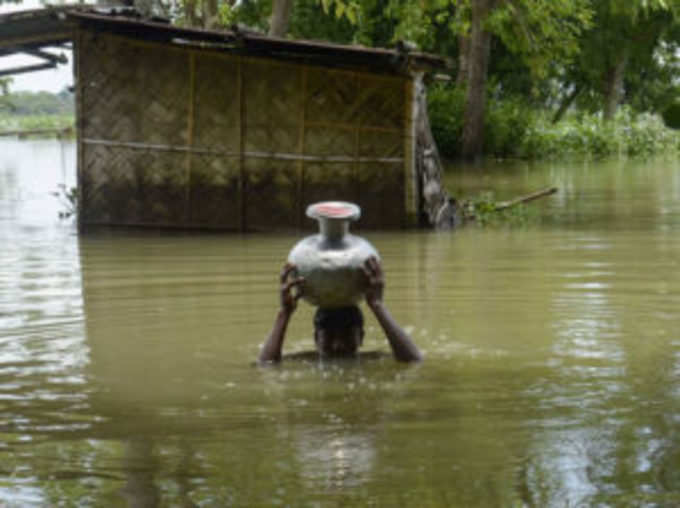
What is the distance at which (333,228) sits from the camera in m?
5.03

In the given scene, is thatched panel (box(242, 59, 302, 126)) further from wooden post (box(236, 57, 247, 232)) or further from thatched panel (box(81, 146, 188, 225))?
thatched panel (box(81, 146, 188, 225))

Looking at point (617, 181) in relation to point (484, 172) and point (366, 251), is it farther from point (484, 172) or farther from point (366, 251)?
point (366, 251)

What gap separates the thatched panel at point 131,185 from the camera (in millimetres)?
13164

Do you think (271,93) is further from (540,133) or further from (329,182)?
(540,133)

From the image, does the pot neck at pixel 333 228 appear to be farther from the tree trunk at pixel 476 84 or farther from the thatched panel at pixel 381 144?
the tree trunk at pixel 476 84

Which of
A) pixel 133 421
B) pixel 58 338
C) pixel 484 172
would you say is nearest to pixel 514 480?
pixel 133 421

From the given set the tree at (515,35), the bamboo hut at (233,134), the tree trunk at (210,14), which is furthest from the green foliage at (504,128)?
the bamboo hut at (233,134)

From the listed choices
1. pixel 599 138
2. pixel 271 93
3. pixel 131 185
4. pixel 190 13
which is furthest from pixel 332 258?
pixel 599 138

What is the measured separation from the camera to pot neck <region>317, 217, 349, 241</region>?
16.4 feet

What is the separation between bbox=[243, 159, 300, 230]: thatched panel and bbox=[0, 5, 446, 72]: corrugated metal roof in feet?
4.12

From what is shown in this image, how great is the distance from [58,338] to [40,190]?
13.7 meters

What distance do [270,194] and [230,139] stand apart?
2.54 ft

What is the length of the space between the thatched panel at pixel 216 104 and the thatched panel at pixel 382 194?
151cm

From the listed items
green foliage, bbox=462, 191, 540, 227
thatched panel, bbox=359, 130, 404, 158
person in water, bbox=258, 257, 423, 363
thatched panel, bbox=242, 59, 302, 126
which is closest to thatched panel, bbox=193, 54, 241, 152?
thatched panel, bbox=242, 59, 302, 126
